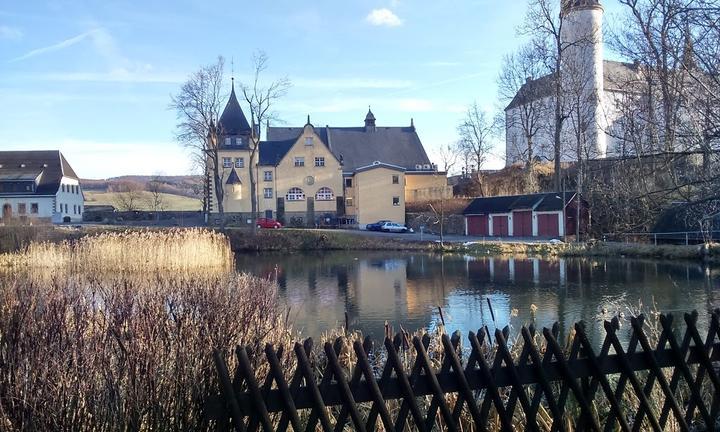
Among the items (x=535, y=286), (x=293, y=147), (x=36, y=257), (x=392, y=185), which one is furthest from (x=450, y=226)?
(x=36, y=257)

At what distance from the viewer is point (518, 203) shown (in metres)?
44.5

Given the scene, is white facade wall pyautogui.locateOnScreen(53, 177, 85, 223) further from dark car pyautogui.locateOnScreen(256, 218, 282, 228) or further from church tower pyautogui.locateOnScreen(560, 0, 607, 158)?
church tower pyautogui.locateOnScreen(560, 0, 607, 158)

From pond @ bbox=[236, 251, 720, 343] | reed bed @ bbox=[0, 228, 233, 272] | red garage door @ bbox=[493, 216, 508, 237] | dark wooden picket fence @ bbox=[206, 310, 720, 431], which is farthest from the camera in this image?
red garage door @ bbox=[493, 216, 508, 237]

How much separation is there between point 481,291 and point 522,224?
26.1 meters

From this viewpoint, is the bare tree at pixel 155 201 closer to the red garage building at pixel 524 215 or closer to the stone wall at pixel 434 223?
the stone wall at pixel 434 223

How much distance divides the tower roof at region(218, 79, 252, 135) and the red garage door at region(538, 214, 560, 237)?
31.3m

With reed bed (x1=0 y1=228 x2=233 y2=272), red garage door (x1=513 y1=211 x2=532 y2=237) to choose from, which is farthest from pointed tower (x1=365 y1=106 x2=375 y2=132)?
reed bed (x1=0 y1=228 x2=233 y2=272)

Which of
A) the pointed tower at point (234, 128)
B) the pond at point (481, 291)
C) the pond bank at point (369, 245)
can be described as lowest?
the pond at point (481, 291)

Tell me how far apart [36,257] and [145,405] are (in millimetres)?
18788

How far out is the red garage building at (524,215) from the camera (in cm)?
4159

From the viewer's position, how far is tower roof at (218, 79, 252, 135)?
59.6 meters

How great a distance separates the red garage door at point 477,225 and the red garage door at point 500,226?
3.46 feet

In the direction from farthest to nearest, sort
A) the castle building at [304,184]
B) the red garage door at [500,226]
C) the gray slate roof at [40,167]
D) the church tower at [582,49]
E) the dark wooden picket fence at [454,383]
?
the gray slate roof at [40,167] → the castle building at [304,184] → the red garage door at [500,226] → the church tower at [582,49] → the dark wooden picket fence at [454,383]

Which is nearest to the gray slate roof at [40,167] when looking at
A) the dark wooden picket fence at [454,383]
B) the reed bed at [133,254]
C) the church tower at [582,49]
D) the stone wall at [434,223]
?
the stone wall at [434,223]
